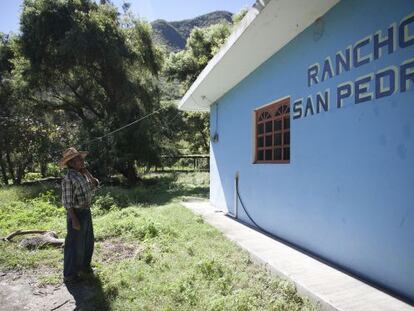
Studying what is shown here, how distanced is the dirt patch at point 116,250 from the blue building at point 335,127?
8.22 ft

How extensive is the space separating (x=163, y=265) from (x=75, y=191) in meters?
1.60

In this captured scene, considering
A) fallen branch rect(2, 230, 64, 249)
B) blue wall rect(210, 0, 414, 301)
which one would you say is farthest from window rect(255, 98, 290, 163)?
fallen branch rect(2, 230, 64, 249)

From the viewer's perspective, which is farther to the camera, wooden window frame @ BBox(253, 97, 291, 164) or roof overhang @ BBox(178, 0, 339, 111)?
wooden window frame @ BBox(253, 97, 291, 164)

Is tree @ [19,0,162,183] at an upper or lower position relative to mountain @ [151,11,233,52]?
lower

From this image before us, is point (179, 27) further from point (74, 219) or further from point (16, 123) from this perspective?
point (74, 219)

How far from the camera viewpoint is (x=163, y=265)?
202 inches

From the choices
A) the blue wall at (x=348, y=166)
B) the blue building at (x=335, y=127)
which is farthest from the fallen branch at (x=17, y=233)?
the blue wall at (x=348, y=166)

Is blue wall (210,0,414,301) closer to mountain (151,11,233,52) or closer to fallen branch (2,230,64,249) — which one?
fallen branch (2,230,64,249)

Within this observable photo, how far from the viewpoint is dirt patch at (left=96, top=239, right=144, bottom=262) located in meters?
5.80

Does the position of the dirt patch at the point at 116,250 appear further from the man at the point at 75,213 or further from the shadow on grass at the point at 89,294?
the shadow on grass at the point at 89,294

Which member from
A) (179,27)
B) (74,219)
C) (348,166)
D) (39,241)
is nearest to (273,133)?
(348,166)

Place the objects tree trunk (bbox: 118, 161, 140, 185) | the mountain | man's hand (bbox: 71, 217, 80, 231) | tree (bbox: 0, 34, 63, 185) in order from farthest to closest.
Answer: the mountain, tree trunk (bbox: 118, 161, 140, 185), tree (bbox: 0, 34, 63, 185), man's hand (bbox: 71, 217, 80, 231)

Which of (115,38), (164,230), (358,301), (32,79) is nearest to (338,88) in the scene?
(358,301)

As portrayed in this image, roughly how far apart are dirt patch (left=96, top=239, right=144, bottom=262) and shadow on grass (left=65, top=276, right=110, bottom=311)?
0.94 m
